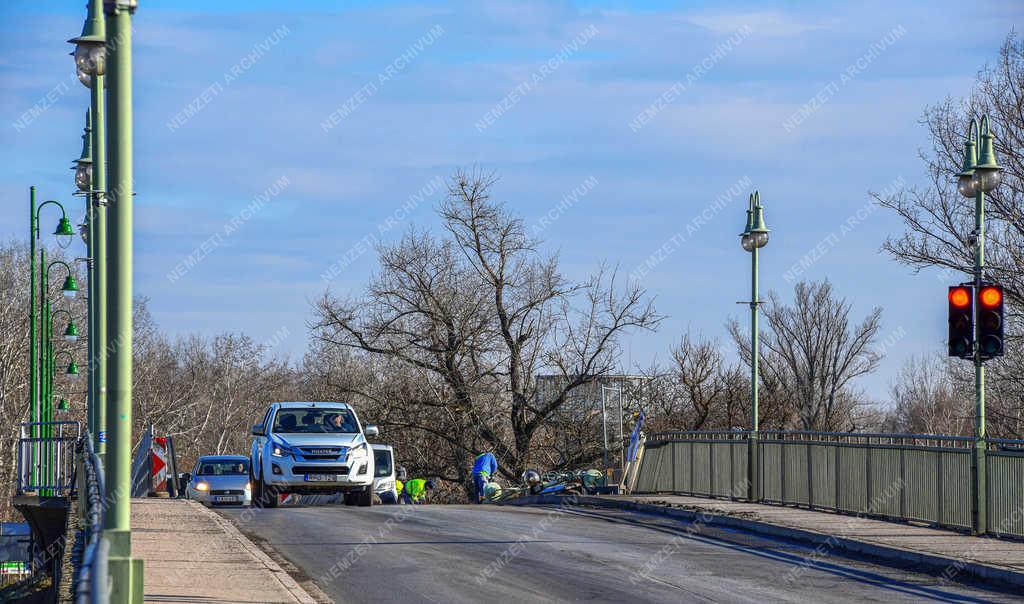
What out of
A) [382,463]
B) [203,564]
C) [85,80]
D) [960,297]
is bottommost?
[382,463]

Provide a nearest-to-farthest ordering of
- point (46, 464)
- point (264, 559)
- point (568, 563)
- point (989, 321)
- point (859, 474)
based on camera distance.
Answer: point (264, 559) < point (568, 563) < point (989, 321) < point (859, 474) < point (46, 464)

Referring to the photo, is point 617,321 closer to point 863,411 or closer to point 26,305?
point 26,305

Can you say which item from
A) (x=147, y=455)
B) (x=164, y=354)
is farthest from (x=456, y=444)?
(x=164, y=354)

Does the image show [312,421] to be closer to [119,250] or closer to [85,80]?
[85,80]

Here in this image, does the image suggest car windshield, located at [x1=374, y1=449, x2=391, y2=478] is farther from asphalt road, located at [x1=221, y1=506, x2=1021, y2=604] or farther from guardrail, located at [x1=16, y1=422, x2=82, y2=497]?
asphalt road, located at [x1=221, y1=506, x2=1021, y2=604]

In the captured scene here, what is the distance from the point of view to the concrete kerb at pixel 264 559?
10.9m

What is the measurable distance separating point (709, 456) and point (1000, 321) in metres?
8.50

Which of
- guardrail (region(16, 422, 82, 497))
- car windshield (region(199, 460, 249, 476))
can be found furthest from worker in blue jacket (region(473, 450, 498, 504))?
guardrail (region(16, 422, 82, 497))

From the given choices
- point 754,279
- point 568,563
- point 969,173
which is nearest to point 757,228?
point 754,279

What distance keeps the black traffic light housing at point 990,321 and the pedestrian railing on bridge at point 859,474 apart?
4.02ft

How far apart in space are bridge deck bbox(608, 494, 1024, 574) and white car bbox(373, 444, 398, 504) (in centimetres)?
1117

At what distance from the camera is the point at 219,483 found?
32.8m

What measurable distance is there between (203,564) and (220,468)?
21.5 m

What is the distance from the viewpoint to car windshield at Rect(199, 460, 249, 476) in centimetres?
3341
